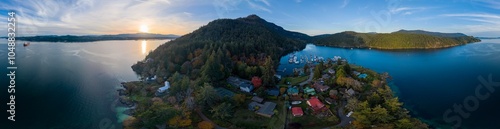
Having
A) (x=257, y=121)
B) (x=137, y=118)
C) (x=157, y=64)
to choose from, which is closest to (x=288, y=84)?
(x=257, y=121)

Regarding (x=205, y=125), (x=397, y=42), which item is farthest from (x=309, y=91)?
(x=397, y=42)

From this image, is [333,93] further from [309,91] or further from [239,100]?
[239,100]

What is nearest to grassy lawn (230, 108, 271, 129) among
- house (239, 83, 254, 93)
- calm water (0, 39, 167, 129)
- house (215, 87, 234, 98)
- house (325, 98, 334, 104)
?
house (215, 87, 234, 98)

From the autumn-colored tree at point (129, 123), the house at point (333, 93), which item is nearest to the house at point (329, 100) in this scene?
the house at point (333, 93)

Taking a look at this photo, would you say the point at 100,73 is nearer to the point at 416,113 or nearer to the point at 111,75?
the point at 111,75

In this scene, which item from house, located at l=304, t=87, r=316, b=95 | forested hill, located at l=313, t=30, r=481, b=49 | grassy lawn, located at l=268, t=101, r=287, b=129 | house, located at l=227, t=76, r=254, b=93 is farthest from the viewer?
forested hill, located at l=313, t=30, r=481, b=49

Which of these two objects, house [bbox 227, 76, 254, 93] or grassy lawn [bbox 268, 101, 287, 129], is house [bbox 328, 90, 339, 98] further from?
house [bbox 227, 76, 254, 93]
